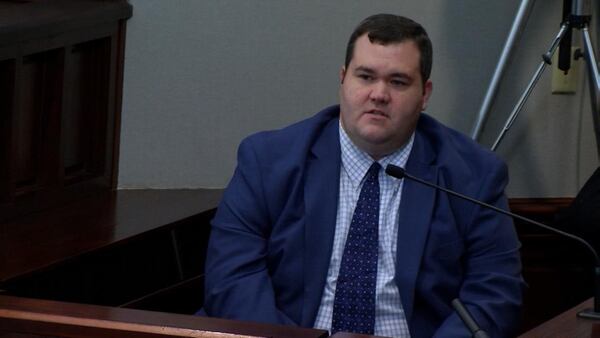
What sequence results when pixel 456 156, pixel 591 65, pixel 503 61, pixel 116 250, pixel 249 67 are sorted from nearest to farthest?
1. pixel 456 156
2. pixel 116 250
3. pixel 591 65
4. pixel 503 61
5. pixel 249 67

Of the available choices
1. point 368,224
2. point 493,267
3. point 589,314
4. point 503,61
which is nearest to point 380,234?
point 368,224

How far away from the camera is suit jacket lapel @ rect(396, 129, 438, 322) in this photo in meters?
2.55

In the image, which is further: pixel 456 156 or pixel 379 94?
pixel 456 156

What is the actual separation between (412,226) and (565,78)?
1.21 m

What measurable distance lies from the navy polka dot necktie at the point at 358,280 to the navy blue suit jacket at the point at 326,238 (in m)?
0.04

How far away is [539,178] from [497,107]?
0.80 ft

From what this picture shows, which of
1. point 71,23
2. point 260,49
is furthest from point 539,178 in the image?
point 71,23

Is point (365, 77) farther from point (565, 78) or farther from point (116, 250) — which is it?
point (565, 78)

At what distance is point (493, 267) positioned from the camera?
8.50ft

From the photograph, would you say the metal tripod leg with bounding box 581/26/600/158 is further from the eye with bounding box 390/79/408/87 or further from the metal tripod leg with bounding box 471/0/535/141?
the eye with bounding box 390/79/408/87

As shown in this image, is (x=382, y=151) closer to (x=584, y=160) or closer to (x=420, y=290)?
(x=420, y=290)

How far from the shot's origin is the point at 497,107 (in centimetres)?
364

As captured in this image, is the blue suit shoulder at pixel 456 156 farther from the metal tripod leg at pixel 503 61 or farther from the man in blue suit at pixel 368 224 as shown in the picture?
the metal tripod leg at pixel 503 61

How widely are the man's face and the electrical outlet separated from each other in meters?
1.11
